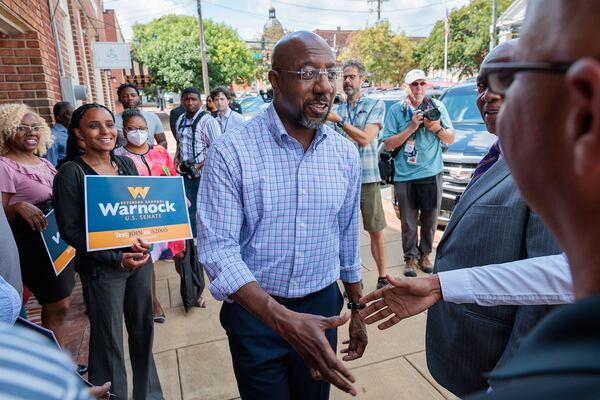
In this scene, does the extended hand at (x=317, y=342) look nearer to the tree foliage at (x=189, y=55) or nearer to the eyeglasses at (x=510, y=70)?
the eyeglasses at (x=510, y=70)

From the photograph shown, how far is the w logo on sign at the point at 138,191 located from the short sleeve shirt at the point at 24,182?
106cm

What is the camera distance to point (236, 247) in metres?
1.73

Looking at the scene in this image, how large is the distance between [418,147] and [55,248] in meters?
3.53

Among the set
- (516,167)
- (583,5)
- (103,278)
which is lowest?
(103,278)

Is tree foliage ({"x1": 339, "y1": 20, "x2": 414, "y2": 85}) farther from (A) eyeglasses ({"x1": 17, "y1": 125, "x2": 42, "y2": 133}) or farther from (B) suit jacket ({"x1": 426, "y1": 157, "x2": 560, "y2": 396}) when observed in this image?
(B) suit jacket ({"x1": 426, "y1": 157, "x2": 560, "y2": 396})

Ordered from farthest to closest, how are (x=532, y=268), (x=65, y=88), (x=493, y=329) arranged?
(x=65, y=88) → (x=493, y=329) → (x=532, y=268)

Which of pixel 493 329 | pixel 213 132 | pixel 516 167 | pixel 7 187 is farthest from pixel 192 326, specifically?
pixel 516 167

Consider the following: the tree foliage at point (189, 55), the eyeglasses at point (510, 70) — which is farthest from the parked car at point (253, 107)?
the tree foliage at point (189, 55)

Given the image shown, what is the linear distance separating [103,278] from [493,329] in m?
2.19

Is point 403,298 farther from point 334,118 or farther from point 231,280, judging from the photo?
point 334,118

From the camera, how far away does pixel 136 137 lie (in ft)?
12.9

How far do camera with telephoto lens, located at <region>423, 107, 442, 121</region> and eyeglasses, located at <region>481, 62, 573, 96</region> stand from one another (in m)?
3.74

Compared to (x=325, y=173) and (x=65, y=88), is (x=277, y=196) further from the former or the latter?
(x=65, y=88)

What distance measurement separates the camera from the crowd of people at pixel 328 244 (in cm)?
55
